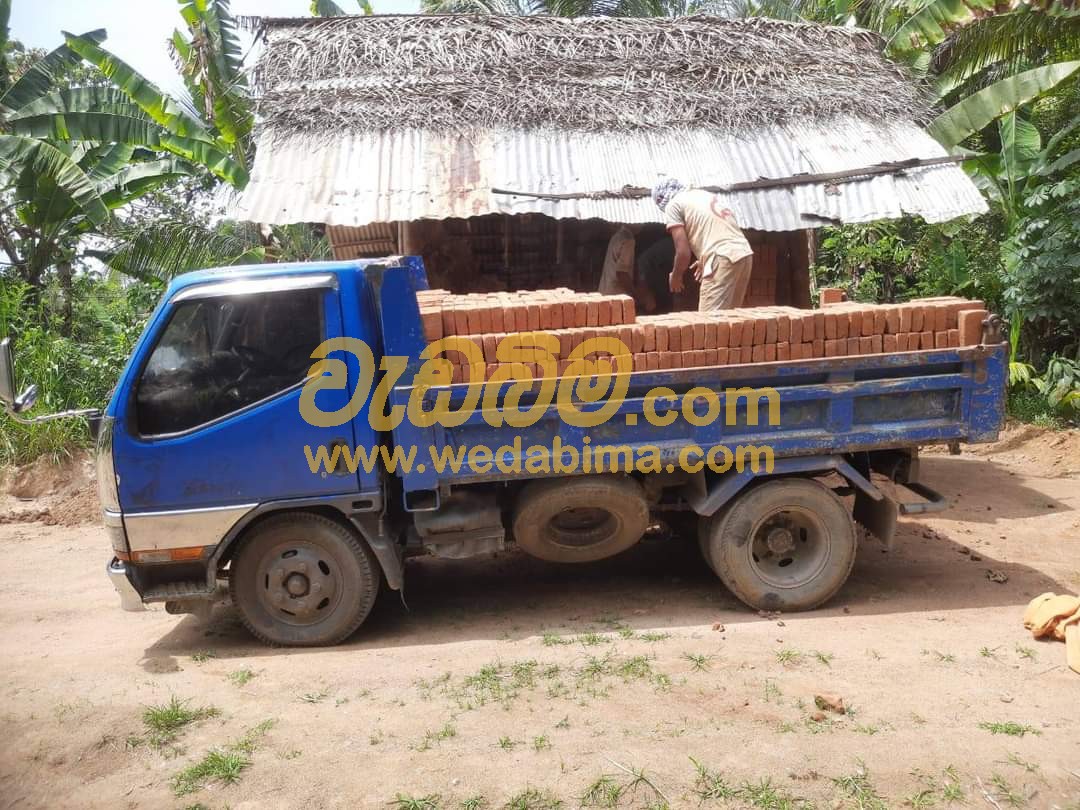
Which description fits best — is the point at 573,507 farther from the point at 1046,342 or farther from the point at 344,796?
the point at 1046,342

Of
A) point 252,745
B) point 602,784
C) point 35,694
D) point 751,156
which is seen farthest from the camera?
point 751,156

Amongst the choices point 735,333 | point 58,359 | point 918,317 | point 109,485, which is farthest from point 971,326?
point 58,359

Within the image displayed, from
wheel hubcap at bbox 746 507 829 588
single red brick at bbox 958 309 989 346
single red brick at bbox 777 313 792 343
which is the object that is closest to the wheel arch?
wheel hubcap at bbox 746 507 829 588

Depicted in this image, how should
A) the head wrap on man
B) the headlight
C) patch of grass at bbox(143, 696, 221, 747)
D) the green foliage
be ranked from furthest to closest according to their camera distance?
1. the green foliage
2. the head wrap on man
3. the headlight
4. patch of grass at bbox(143, 696, 221, 747)

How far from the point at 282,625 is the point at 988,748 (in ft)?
11.1

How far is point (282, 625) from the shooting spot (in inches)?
181

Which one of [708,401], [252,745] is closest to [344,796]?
[252,745]

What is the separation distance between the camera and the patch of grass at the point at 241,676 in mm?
4133

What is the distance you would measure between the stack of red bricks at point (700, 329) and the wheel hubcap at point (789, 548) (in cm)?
94

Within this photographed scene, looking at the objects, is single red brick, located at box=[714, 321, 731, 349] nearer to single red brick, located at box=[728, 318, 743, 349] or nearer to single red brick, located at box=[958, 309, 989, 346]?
single red brick, located at box=[728, 318, 743, 349]

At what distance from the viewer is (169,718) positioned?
3.72 m

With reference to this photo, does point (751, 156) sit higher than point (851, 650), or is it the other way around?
point (751, 156)

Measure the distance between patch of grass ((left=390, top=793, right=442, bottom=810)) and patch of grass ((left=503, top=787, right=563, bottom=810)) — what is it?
0.25m

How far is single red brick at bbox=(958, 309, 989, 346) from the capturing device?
4.60 metres
